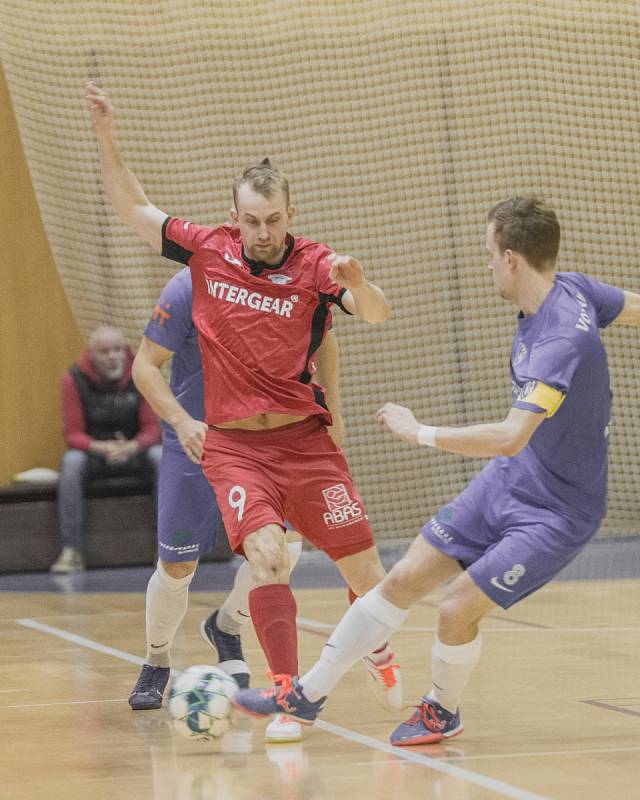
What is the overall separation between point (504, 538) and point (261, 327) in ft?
3.63

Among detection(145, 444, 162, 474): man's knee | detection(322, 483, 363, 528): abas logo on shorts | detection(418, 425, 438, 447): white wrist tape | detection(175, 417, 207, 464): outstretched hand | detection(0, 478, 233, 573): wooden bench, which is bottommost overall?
detection(0, 478, 233, 573): wooden bench

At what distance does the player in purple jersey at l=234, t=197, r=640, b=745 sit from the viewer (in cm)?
412

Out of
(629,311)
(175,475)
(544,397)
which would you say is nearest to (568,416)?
(544,397)

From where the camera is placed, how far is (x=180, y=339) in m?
5.11

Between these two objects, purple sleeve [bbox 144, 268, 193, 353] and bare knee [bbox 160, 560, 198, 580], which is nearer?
purple sleeve [bbox 144, 268, 193, 353]

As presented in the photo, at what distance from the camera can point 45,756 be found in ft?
13.9

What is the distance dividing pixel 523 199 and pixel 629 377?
7.39m

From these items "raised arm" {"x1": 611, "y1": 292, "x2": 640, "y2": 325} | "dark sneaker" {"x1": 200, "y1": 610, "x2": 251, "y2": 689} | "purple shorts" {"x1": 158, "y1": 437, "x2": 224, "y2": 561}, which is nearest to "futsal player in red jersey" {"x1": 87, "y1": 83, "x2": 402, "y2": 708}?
"purple shorts" {"x1": 158, "y1": 437, "x2": 224, "y2": 561}

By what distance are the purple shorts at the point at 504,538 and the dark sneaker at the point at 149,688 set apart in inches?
54.3

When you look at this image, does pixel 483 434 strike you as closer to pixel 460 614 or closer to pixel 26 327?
pixel 460 614

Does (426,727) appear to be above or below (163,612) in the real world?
below

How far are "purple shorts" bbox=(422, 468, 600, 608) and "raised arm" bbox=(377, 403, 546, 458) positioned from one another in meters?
0.29

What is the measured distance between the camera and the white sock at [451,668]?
4246 mm

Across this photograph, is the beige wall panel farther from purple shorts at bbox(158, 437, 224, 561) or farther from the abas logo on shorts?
the abas logo on shorts
